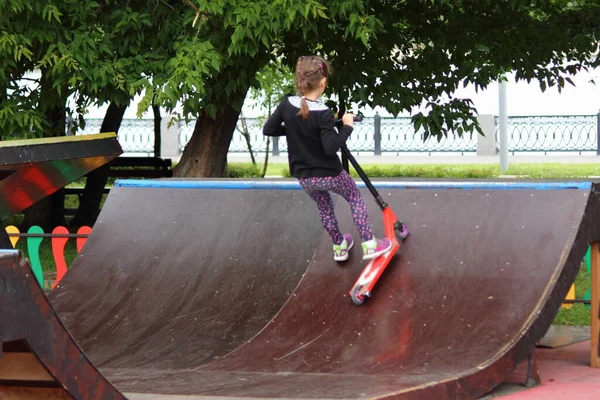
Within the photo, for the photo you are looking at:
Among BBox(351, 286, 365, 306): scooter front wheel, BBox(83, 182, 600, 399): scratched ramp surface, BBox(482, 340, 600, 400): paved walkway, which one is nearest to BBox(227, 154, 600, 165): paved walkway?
BBox(482, 340, 600, 400): paved walkway

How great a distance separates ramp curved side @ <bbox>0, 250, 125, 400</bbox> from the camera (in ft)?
11.1

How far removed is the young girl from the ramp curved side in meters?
2.40

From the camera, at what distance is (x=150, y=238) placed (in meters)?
7.46

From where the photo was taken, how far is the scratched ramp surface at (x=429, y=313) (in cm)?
507

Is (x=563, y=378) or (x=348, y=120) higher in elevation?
(x=348, y=120)

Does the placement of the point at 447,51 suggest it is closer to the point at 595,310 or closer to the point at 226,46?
the point at 226,46

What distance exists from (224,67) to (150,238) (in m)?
2.78

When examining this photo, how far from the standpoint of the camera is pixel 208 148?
474 inches

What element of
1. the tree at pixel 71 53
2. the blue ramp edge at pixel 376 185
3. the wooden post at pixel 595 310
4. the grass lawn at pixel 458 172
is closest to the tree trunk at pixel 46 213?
the grass lawn at pixel 458 172

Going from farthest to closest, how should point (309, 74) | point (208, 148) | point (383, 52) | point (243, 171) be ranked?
point (243, 171) < point (208, 148) < point (383, 52) < point (309, 74)

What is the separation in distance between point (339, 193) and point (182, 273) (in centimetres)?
146

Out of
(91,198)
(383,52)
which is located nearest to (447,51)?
(383,52)

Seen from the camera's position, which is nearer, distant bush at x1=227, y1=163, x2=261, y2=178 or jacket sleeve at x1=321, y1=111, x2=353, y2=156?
jacket sleeve at x1=321, y1=111, x2=353, y2=156

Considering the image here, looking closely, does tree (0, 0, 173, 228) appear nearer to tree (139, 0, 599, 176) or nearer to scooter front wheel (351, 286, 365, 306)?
tree (139, 0, 599, 176)
